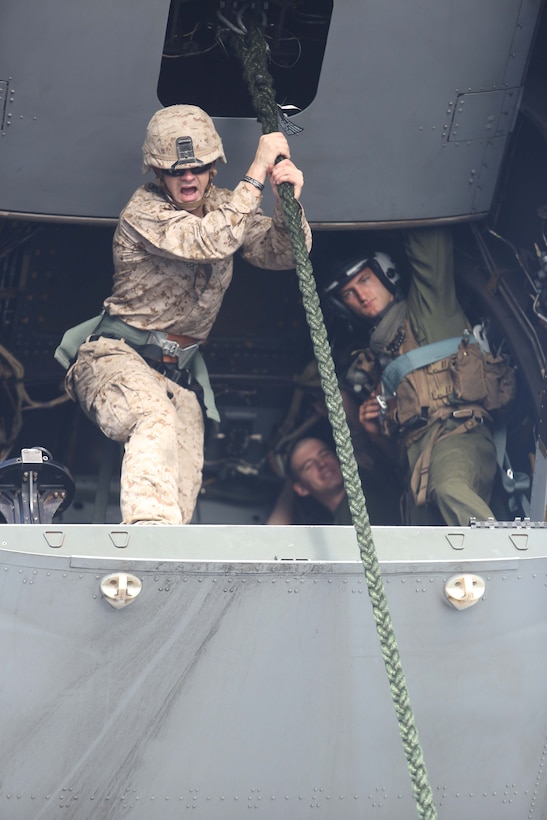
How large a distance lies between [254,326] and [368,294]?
71 cm

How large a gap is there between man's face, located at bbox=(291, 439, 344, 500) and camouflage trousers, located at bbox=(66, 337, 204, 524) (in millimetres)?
1323

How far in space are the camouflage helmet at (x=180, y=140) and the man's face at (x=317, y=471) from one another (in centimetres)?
205

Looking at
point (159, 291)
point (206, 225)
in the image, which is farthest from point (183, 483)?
point (206, 225)

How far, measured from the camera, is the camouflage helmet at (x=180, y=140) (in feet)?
16.9

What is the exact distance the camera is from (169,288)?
541cm

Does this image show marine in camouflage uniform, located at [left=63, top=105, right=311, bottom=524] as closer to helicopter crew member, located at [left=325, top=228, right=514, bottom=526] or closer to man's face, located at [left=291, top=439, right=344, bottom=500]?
helicopter crew member, located at [left=325, top=228, right=514, bottom=526]

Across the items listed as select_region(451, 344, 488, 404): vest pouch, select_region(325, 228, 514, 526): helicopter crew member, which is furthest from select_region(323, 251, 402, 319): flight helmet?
select_region(451, 344, 488, 404): vest pouch

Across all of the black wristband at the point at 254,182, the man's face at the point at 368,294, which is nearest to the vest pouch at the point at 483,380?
the man's face at the point at 368,294

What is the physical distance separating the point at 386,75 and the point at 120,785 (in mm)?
2865

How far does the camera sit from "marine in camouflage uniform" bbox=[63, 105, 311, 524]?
492 cm

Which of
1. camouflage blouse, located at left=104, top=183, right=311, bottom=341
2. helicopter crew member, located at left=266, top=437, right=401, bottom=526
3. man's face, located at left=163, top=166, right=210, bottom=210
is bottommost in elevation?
helicopter crew member, located at left=266, top=437, right=401, bottom=526

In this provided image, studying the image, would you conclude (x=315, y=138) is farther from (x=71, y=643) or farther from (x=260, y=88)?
(x=71, y=643)

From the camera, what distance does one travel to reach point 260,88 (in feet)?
17.6

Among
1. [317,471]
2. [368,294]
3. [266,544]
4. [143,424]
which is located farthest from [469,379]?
[266,544]
